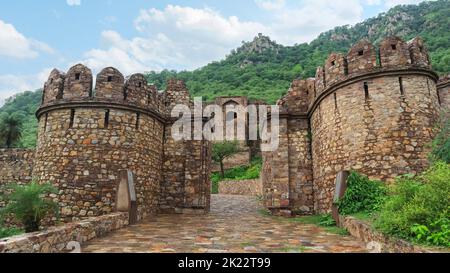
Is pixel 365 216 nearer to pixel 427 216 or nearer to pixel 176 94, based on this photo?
pixel 427 216

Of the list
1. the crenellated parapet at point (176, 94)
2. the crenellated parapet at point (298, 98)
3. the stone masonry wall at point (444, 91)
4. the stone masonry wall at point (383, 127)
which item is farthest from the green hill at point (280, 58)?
the stone masonry wall at point (383, 127)

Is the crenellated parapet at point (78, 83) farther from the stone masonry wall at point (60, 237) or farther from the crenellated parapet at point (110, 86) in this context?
the stone masonry wall at point (60, 237)

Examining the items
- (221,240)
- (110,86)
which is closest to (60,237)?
(221,240)

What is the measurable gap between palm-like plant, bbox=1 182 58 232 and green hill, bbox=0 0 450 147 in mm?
42441

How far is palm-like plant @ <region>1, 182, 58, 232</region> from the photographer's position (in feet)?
16.4

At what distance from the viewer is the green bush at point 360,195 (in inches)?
293

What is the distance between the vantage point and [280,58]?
78.3 metres

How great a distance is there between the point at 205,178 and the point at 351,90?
6297 millimetres

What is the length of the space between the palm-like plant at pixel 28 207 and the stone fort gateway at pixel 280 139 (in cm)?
313

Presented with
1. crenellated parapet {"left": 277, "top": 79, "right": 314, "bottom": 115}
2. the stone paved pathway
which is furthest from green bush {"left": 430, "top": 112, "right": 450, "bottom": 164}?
crenellated parapet {"left": 277, "top": 79, "right": 314, "bottom": 115}

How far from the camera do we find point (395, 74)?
8727mm

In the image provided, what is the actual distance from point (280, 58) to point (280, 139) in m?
71.2
